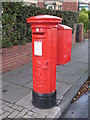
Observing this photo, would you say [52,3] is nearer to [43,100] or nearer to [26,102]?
[26,102]

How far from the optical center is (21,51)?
601 cm

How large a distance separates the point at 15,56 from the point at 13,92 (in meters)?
2.03

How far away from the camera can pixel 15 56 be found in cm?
571

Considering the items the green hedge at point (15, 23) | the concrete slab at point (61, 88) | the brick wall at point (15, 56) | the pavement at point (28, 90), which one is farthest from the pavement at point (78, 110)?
the green hedge at point (15, 23)

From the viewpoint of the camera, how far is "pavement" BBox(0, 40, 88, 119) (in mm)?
3090

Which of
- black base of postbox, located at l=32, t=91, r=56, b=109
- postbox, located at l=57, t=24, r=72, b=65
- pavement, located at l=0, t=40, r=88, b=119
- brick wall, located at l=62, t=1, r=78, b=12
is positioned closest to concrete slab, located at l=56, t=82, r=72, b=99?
pavement, located at l=0, t=40, r=88, b=119

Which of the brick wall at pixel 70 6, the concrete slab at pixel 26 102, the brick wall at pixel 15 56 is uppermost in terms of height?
the brick wall at pixel 70 6

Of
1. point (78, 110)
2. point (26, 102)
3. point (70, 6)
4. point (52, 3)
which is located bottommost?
point (78, 110)

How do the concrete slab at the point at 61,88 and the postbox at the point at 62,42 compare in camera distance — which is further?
the concrete slab at the point at 61,88

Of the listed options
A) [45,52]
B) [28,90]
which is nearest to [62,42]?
[45,52]

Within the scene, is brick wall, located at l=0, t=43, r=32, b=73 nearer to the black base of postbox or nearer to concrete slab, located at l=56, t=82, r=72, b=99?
concrete slab, located at l=56, t=82, r=72, b=99

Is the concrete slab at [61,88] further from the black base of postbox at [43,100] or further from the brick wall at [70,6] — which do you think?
the brick wall at [70,6]

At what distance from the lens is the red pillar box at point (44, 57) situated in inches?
114

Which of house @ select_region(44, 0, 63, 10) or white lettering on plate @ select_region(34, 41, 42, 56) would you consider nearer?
white lettering on plate @ select_region(34, 41, 42, 56)
